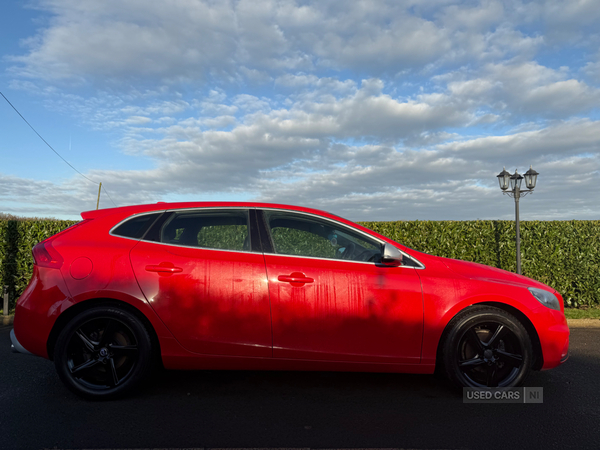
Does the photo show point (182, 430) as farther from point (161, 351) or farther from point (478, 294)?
point (478, 294)

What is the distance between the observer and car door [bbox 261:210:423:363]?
371 centimetres

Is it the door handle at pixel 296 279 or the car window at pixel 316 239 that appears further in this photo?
the car window at pixel 316 239

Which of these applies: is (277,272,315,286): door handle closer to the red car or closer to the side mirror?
the red car

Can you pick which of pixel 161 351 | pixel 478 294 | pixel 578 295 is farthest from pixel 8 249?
pixel 578 295

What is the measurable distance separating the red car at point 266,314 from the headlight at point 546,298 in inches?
0.8

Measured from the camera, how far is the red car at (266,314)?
3729 mm

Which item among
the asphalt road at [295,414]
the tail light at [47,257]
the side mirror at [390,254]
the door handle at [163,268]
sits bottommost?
the asphalt road at [295,414]

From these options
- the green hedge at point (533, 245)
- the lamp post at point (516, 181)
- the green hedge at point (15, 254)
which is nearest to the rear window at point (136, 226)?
the green hedge at point (15, 254)

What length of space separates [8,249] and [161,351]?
27.2ft

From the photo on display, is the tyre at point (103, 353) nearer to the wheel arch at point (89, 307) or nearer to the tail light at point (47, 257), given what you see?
the wheel arch at point (89, 307)

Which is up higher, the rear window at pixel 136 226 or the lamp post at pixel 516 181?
the lamp post at pixel 516 181

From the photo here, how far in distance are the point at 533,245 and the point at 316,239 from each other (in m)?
9.01

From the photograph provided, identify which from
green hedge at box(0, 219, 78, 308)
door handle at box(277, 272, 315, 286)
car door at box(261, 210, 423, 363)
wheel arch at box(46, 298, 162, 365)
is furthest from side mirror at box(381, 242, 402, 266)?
green hedge at box(0, 219, 78, 308)

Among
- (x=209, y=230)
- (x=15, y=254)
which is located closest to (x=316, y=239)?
(x=209, y=230)
